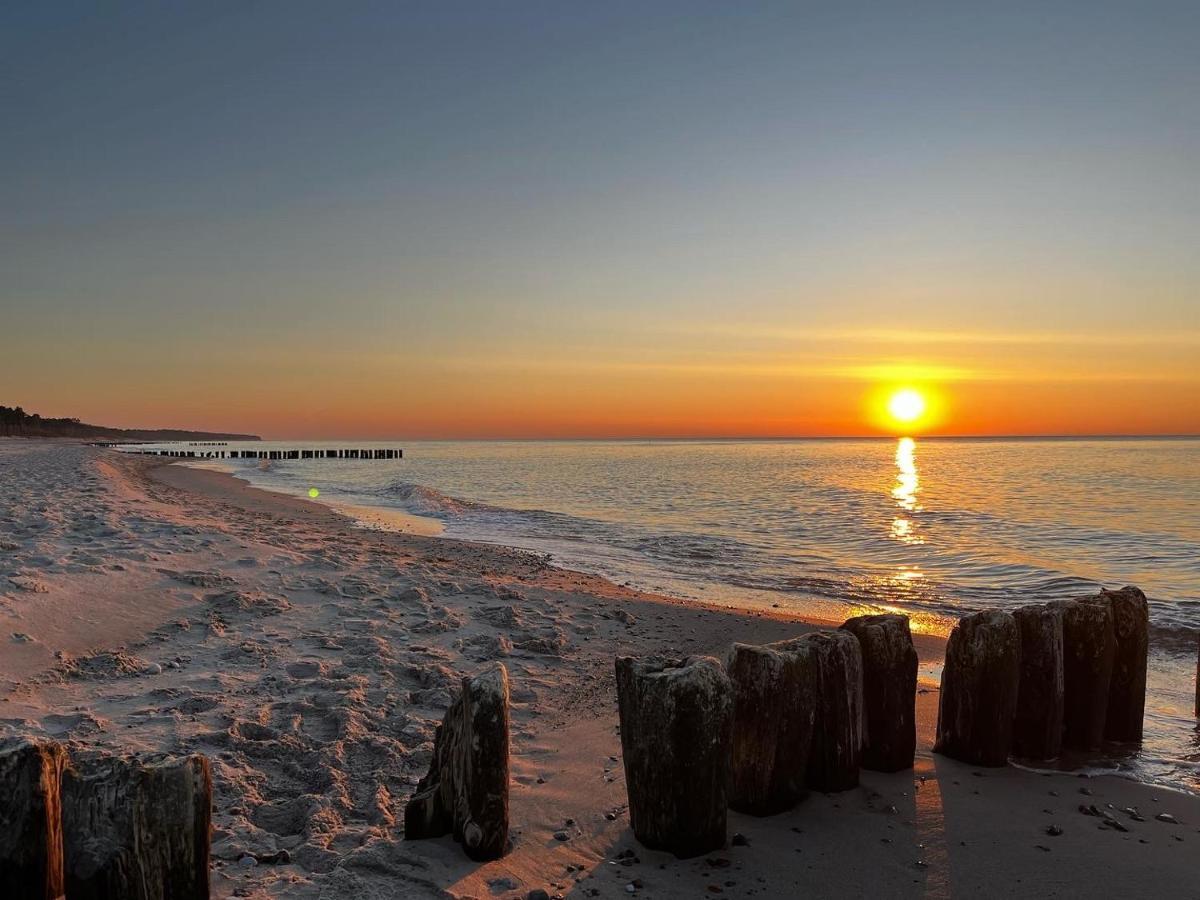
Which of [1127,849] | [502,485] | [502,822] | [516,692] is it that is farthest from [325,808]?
[502,485]

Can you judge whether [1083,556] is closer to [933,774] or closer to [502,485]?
[933,774]

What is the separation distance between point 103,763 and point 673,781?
102 inches

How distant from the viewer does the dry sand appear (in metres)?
3.88

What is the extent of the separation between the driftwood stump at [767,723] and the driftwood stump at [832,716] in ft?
0.54

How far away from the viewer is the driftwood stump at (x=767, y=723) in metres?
4.38

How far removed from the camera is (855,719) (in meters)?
4.82

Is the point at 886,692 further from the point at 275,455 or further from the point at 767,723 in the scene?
the point at 275,455

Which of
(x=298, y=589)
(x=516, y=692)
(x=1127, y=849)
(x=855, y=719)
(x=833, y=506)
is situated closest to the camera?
(x=1127, y=849)

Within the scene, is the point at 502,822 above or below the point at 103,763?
below

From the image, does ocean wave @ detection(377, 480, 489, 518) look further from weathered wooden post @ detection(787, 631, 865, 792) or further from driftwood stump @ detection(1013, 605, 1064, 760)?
weathered wooden post @ detection(787, 631, 865, 792)

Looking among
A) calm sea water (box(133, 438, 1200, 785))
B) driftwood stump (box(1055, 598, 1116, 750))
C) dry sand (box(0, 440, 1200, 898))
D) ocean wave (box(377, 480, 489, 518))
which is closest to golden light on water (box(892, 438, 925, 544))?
calm sea water (box(133, 438, 1200, 785))

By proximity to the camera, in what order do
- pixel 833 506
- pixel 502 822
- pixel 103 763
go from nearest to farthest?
pixel 103 763 < pixel 502 822 < pixel 833 506

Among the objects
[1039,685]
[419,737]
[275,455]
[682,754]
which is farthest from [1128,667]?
[275,455]

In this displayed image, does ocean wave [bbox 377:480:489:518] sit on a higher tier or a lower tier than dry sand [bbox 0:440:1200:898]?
lower
